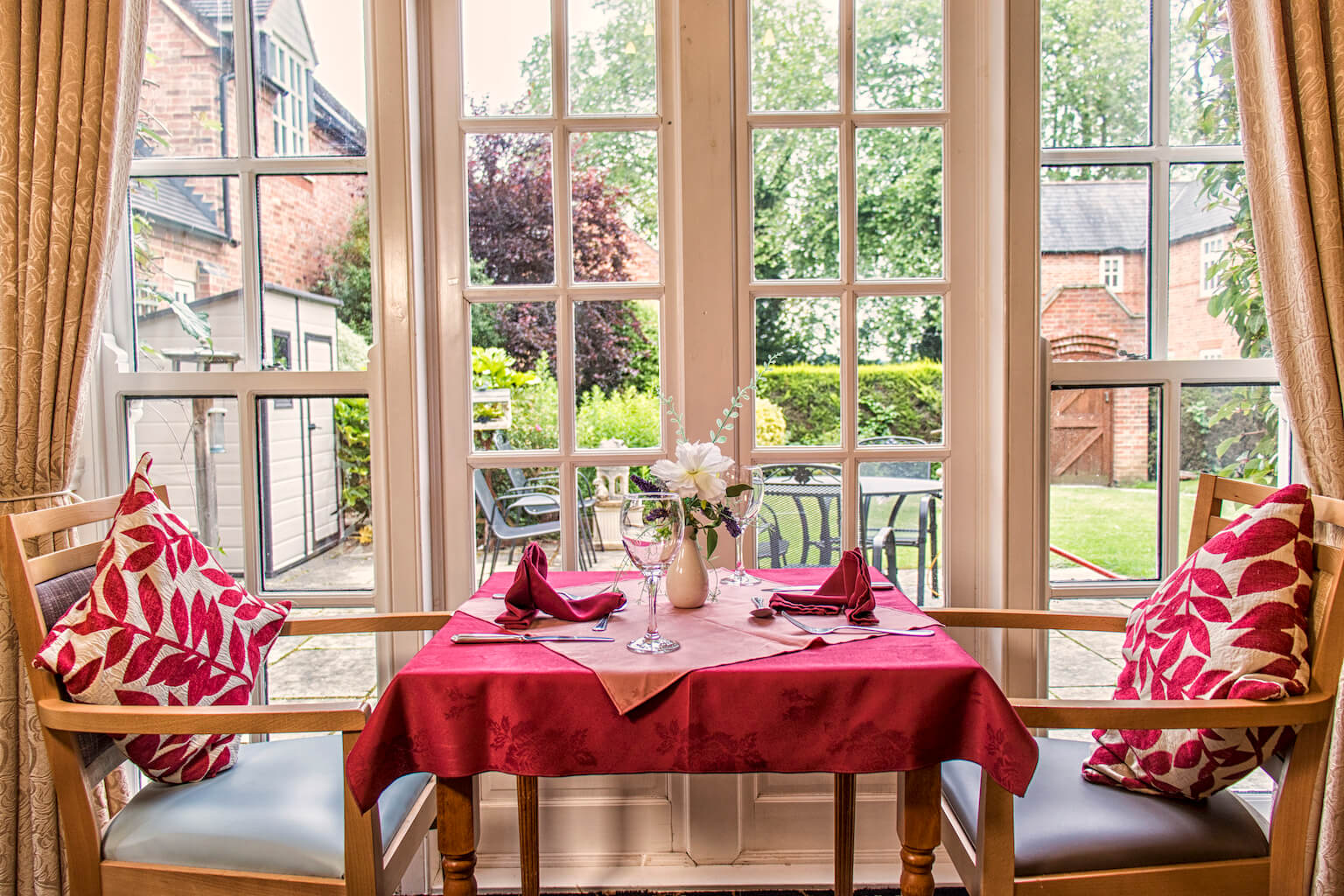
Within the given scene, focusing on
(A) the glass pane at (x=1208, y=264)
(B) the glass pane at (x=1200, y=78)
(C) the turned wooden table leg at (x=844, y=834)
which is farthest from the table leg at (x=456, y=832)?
(B) the glass pane at (x=1200, y=78)

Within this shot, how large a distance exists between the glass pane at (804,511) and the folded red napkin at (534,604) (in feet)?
2.23

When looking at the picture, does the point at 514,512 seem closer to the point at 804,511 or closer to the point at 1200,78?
the point at 804,511

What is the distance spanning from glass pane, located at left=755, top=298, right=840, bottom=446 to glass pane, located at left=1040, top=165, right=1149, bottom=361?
0.55 metres

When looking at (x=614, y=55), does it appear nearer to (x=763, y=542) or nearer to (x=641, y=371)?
(x=641, y=371)

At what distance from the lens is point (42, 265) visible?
69.9 inches

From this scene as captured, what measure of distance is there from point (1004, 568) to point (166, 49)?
96.7 inches

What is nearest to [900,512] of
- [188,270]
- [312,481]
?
[312,481]

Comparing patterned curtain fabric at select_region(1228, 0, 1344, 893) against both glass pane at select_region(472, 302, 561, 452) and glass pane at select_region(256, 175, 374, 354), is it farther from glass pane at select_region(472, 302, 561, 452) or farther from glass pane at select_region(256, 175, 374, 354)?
glass pane at select_region(256, 175, 374, 354)

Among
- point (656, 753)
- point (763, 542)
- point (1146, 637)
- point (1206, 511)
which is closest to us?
point (656, 753)

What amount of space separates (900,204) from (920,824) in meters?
1.48

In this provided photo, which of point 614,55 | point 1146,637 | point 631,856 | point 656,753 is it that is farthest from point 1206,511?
point 614,55

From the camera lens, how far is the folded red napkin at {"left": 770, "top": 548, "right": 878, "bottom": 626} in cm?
149

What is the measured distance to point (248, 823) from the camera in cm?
137

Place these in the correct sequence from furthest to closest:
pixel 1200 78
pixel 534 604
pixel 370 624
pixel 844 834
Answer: pixel 1200 78 < pixel 370 624 < pixel 844 834 < pixel 534 604
